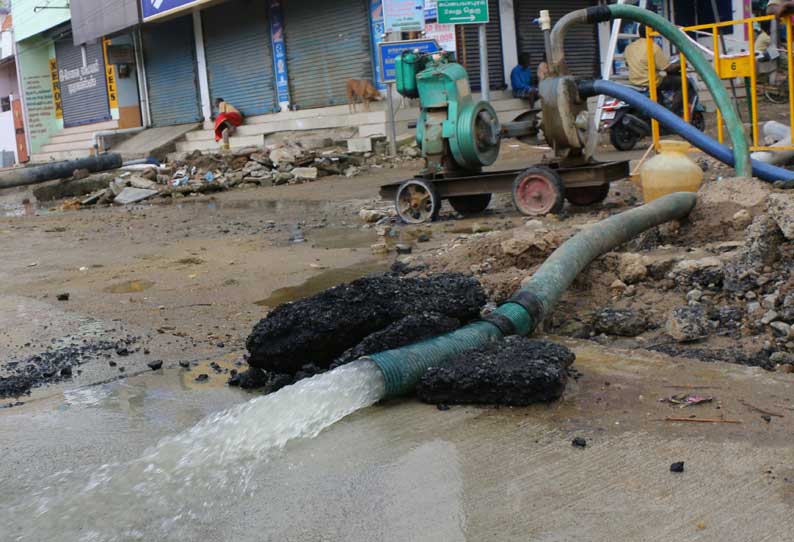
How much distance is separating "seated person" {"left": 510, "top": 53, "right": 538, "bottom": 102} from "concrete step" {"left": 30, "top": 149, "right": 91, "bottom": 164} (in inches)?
528

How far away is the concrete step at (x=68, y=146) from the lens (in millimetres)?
26475

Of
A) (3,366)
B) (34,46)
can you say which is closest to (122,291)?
(3,366)

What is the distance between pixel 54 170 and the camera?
16.7 m

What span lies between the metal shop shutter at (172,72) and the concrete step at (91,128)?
167cm

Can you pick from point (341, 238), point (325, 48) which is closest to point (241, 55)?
point (325, 48)

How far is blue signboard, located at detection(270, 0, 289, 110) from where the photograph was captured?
19.7 metres

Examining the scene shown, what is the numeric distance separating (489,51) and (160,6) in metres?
8.53

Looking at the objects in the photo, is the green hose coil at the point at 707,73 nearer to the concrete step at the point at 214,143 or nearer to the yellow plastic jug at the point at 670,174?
the yellow plastic jug at the point at 670,174

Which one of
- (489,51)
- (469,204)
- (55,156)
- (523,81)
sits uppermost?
(489,51)

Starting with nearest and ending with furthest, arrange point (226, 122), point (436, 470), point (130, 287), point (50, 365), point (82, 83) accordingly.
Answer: point (436, 470) < point (50, 365) < point (130, 287) < point (226, 122) < point (82, 83)

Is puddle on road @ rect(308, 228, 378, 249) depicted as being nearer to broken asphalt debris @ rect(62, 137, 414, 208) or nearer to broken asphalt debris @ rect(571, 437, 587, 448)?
broken asphalt debris @ rect(571, 437, 587, 448)

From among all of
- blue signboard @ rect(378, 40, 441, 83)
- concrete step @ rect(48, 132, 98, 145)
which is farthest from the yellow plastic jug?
concrete step @ rect(48, 132, 98, 145)

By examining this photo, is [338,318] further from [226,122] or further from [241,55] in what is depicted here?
[241,55]

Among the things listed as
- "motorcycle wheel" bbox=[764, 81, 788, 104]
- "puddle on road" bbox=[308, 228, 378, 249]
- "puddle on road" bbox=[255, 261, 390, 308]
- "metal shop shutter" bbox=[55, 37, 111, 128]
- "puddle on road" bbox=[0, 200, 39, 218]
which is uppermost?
"metal shop shutter" bbox=[55, 37, 111, 128]
